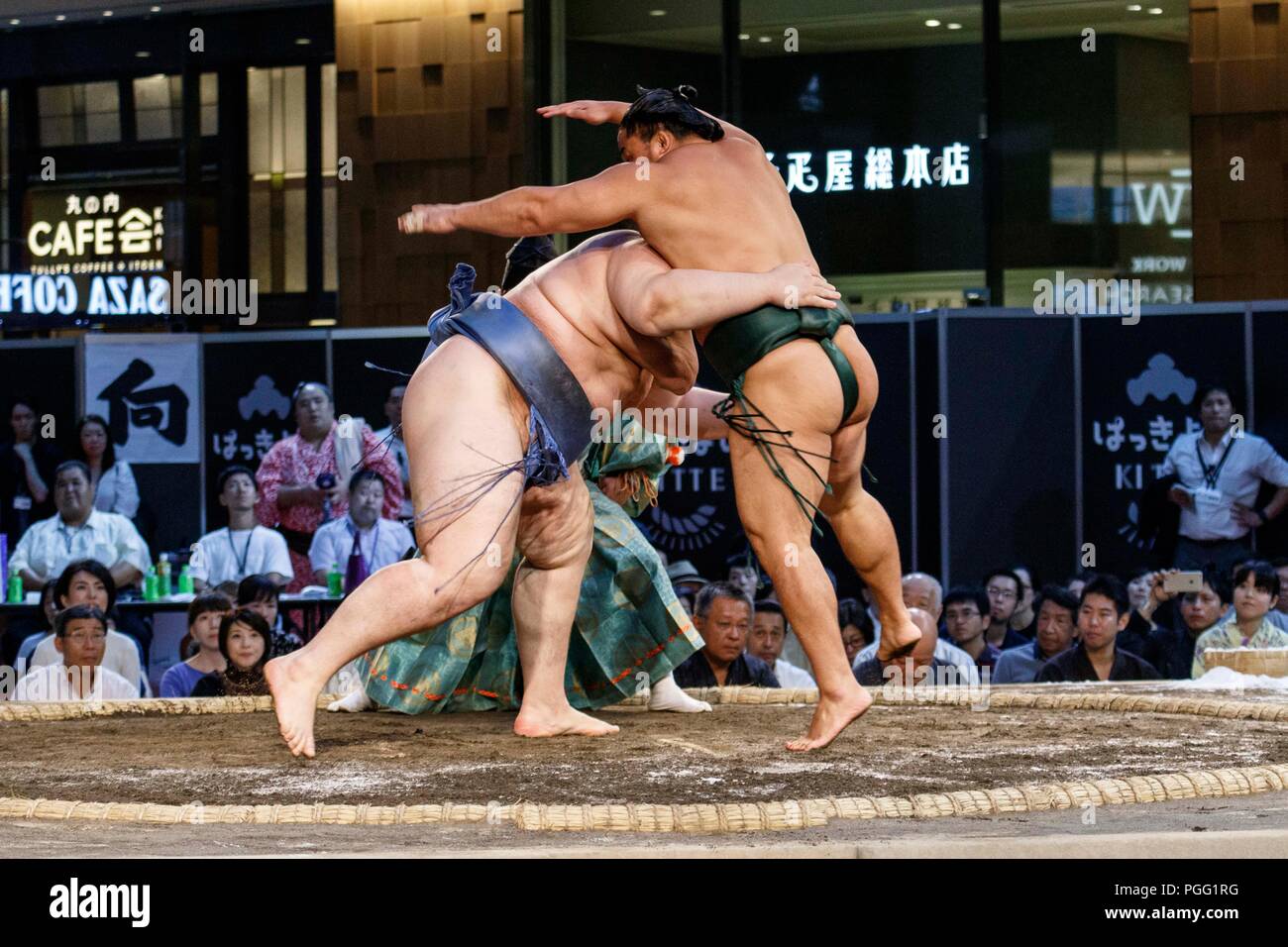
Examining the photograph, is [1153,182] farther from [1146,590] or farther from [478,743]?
[478,743]

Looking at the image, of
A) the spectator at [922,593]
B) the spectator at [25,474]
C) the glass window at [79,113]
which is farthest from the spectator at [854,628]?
the glass window at [79,113]

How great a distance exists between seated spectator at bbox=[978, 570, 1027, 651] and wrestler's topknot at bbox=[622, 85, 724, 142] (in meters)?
2.60

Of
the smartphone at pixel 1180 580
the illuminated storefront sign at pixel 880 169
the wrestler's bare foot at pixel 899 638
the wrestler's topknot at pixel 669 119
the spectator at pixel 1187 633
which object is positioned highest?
the illuminated storefront sign at pixel 880 169

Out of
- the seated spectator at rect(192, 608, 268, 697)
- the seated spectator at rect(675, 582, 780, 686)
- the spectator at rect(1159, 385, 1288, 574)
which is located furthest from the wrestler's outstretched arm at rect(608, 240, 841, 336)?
the spectator at rect(1159, 385, 1288, 574)

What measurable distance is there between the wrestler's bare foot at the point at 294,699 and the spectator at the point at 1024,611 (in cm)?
332

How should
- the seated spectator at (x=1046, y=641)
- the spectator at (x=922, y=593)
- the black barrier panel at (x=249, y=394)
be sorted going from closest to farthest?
the seated spectator at (x=1046, y=641), the spectator at (x=922, y=593), the black barrier panel at (x=249, y=394)

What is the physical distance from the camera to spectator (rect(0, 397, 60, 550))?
21.3 feet

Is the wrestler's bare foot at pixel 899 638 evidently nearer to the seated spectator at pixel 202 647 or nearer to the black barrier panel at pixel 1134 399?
the seated spectator at pixel 202 647

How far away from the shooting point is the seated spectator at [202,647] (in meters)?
4.57

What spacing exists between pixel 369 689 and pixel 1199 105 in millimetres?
4934

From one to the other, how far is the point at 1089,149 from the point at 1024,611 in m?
2.81

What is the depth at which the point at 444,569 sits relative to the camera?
2.79m

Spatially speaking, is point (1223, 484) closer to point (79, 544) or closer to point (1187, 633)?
point (1187, 633)

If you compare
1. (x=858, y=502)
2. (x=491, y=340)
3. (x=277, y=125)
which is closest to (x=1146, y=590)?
(x=858, y=502)
